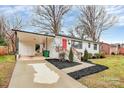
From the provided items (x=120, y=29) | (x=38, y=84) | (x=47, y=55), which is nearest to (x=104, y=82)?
(x=38, y=84)

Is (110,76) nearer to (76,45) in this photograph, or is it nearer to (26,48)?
(76,45)

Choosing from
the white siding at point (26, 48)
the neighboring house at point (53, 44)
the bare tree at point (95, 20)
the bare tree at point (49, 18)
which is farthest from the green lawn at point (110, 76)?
the white siding at point (26, 48)

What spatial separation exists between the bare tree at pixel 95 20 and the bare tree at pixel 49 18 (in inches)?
54.8

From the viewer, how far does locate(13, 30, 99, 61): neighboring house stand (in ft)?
36.4

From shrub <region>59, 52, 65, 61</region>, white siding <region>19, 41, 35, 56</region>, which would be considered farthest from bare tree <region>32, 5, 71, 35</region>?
white siding <region>19, 41, 35, 56</region>

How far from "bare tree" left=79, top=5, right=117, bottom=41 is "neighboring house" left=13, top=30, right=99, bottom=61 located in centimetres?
138

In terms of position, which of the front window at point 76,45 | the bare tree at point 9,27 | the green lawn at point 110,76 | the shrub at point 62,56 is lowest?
the green lawn at point 110,76

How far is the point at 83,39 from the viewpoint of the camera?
10305 millimetres

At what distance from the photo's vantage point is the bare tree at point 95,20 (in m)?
8.63

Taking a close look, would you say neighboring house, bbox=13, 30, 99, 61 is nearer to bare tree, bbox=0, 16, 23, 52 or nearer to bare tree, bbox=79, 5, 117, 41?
bare tree, bbox=0, 16, 23, 52

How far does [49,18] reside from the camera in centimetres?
1092

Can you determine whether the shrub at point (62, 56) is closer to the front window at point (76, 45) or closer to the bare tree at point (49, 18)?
the front window at point (76, 45)

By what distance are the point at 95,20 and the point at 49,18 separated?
2760 millimetres

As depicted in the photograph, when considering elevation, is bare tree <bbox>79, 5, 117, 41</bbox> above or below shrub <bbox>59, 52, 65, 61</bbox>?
above
